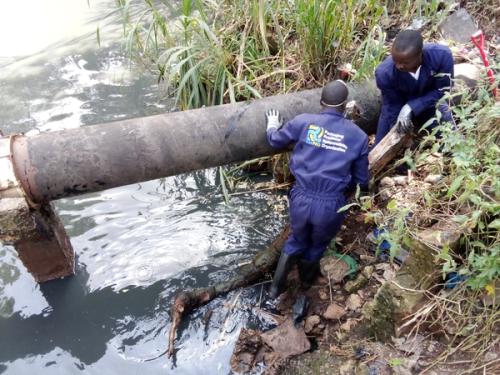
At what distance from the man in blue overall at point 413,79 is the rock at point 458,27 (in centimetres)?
129

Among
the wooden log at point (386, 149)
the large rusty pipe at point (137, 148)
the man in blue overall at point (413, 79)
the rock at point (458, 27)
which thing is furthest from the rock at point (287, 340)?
the rock at point (458, 27)

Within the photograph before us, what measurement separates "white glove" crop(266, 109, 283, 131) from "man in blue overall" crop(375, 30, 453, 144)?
2.56 feet

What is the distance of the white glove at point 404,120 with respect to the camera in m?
2.92

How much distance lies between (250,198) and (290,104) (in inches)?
45.2

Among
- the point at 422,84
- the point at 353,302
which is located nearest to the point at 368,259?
the point at 353,302

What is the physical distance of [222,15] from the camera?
4.41 meters

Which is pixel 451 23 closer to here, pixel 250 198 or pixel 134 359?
pixel 250 198

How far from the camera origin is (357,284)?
276 centimetres

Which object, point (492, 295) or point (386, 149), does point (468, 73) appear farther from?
point (492, 295)

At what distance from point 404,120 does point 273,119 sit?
89cm

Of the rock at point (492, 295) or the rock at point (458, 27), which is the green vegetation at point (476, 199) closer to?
the rock at point (492, 295)

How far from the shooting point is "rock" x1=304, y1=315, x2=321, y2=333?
8.93ft

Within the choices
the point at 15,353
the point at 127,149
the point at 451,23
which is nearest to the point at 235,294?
the point at 127,149

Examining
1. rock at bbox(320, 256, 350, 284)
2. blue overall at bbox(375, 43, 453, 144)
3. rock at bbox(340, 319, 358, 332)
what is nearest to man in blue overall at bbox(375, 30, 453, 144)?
blue overall at bbox(375, 43, 453, 144)
